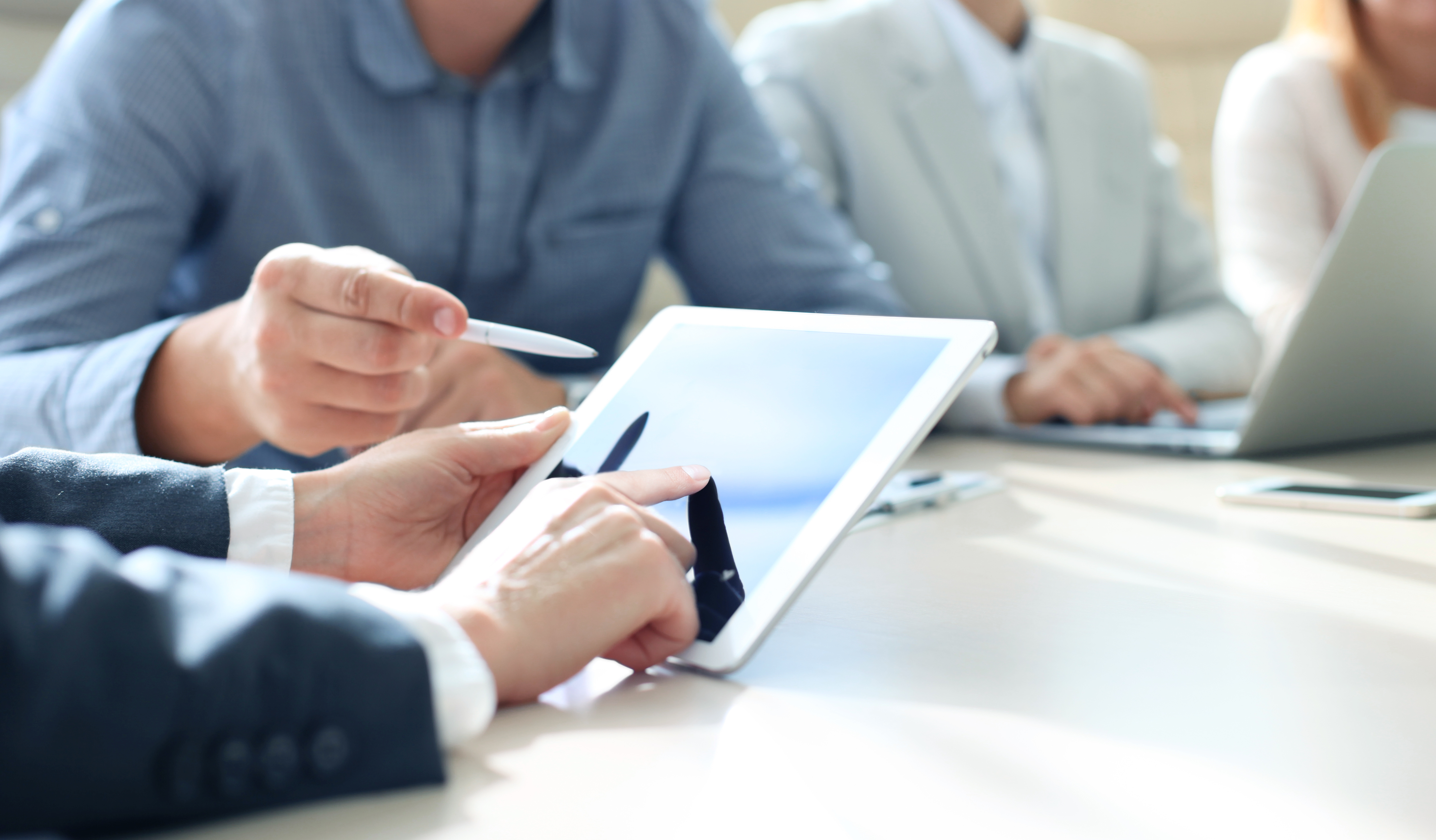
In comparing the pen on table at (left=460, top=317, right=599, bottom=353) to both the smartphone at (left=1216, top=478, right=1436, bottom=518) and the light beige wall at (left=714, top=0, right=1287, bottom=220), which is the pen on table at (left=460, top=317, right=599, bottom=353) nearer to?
the smartphone at (left=1216, top=478, right=1436, bottom=518)

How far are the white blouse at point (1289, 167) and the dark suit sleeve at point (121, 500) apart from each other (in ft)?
4.52

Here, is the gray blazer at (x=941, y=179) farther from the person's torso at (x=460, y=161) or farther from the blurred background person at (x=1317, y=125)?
the person's torso at (x=460, y=161)

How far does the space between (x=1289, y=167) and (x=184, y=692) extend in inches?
64.5

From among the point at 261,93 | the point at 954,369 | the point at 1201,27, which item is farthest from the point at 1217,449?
the point at 1201,27

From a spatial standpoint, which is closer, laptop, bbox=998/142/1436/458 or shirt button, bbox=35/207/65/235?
laptop, bbox=998/142/1436/458

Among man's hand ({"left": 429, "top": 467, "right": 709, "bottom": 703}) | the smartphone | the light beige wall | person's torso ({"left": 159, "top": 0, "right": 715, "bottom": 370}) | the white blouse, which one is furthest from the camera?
the light beige wall

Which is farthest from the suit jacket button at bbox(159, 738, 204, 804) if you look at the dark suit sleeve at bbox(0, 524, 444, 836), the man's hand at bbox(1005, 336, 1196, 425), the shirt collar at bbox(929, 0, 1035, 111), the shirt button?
the shirt collar at bbox(929, 0, 1035, 111)

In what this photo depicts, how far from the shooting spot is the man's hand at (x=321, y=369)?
1.69 feet

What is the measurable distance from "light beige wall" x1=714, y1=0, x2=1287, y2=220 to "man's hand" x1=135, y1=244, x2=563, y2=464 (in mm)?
2249

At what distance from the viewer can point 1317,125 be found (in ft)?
5.04

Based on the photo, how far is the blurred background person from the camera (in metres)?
1.50

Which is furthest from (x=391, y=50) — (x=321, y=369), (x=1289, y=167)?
(x=1289, y=167)

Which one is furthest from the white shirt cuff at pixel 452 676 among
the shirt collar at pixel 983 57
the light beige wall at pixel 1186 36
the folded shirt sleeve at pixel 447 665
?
the light beige wall at pixel 1186 36

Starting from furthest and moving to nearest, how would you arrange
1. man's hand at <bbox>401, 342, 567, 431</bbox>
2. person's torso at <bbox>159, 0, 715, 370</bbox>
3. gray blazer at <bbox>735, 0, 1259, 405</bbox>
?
1. gray blazer at <bbox>735, 0, 1259, 405</bbox>
2. person's torso at <bbox>159, 0, 715, 370</bbox>
3. man's hand at <bbox>401, 342, 567, 431</bbox>
